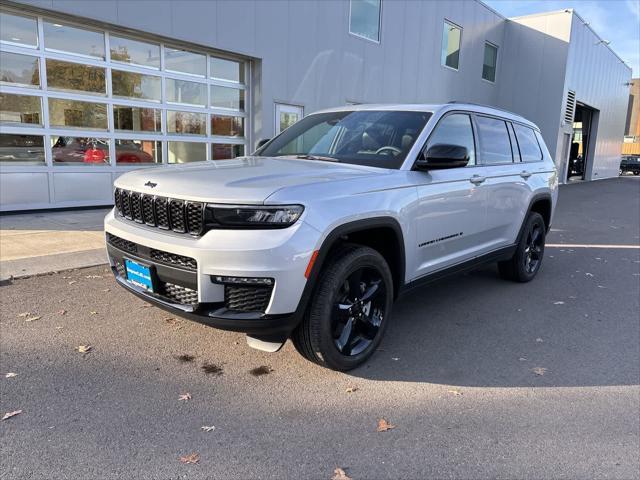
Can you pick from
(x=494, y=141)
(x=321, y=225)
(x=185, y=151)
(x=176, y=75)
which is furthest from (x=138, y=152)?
(x=321, y=225)

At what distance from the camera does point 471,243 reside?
Answer: 4.58 m

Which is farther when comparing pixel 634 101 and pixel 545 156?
pixel 634 101

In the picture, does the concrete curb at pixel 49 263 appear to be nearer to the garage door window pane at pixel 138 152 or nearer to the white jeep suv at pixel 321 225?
the white jeep suv at pixel 321 225

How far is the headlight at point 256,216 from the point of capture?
2.80 m

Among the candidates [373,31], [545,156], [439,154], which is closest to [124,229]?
[439,154]

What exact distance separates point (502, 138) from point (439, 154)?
6.19 feet

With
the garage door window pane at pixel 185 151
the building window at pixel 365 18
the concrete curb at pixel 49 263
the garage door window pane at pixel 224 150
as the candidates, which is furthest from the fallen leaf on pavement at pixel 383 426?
the building window at pixel 365 18

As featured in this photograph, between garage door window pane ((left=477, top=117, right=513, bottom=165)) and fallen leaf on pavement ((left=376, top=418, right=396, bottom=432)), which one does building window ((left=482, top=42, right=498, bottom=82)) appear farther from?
fallen leaf on pavement ((left=376, top=418, right=396, bottom=432))

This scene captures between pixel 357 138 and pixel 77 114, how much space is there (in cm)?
709

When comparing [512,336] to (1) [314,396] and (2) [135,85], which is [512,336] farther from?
(2) [135,85]

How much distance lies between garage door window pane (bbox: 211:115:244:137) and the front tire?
345 inches

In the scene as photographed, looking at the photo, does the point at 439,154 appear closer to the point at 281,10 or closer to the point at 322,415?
the point at 322,415

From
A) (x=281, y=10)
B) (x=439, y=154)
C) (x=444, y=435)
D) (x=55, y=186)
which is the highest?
(x=281, y=10)

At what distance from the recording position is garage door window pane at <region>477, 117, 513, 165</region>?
4770 mm
